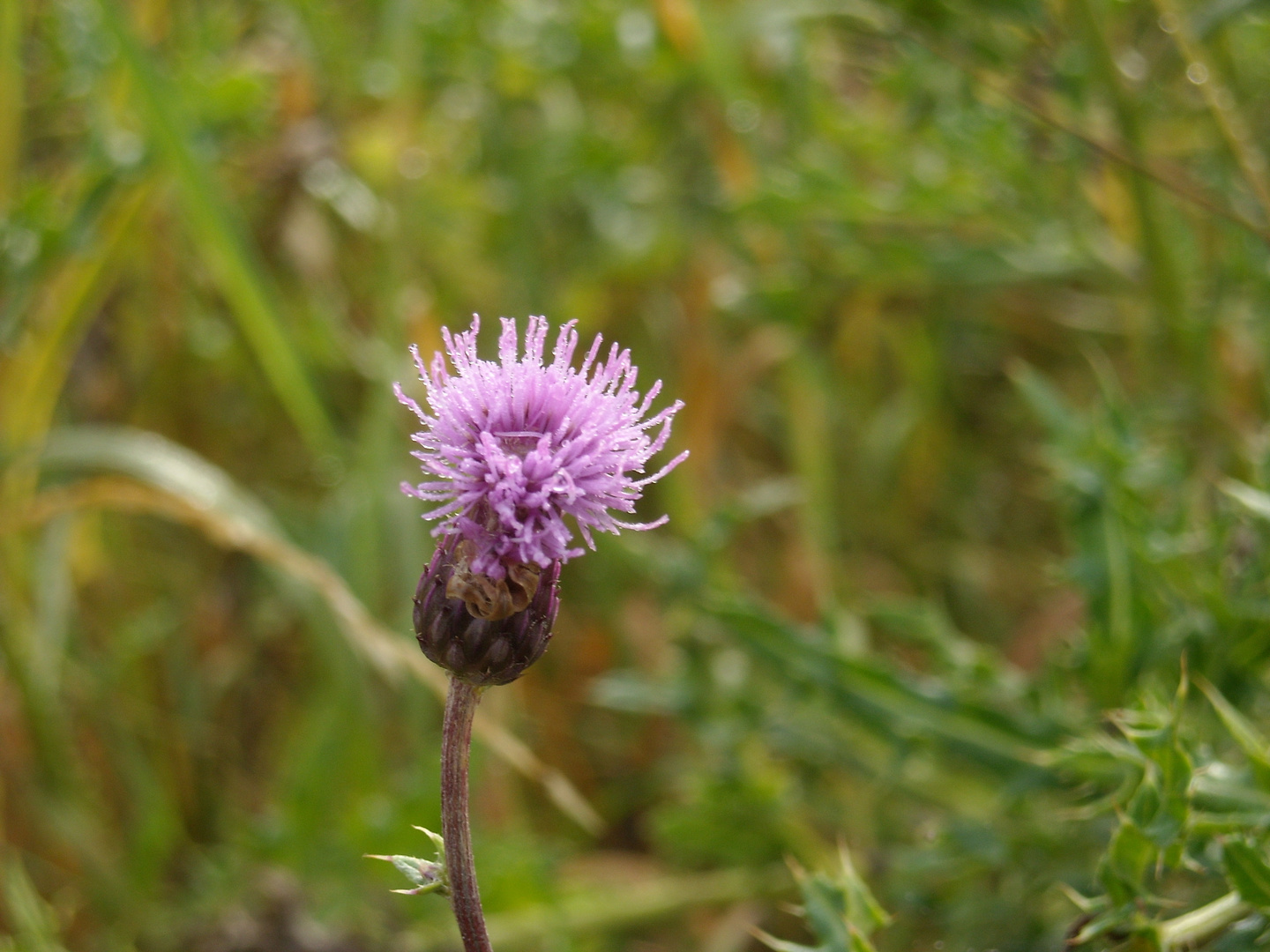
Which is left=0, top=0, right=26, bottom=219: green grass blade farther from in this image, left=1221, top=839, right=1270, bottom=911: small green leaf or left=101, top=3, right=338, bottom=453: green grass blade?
left=1221, top=839, right=1270, bottom=911: small green leaf

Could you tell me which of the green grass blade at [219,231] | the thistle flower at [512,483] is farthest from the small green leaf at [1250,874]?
the green grass blade at [219,231]

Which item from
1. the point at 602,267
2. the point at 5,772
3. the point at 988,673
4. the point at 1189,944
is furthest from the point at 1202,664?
the point at 5,772

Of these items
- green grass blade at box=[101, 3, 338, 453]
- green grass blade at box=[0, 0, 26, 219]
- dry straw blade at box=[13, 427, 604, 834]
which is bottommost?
dry straw blade at box=[13, 427, 604, 834]

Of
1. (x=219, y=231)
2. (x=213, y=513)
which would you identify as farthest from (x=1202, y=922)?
(x=219, y=231)

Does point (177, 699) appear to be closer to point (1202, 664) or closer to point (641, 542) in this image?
point (641, 542)

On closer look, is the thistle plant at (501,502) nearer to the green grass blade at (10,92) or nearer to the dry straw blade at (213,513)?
the dry straw blade at (213,513)

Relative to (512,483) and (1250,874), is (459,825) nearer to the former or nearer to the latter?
(512,483)

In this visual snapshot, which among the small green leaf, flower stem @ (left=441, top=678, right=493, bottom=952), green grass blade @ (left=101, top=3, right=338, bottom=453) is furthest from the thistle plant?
green grass blade @ (left=101, top=3, right=338, bottom=453)
